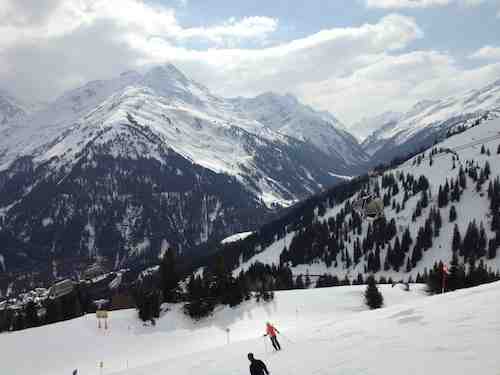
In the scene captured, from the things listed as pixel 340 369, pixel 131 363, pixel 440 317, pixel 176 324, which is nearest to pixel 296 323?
pixel 176 324

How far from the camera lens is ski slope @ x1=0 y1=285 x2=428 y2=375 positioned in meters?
70.4

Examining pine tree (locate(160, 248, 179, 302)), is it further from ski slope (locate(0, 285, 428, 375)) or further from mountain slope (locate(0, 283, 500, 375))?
mountain slope (locate(0, 283, 500, 375))

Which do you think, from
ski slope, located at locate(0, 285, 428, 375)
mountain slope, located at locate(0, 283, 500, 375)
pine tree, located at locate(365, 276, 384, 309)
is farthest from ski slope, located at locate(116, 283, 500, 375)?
pine tree, located at locate(365, 276, 384, 309)

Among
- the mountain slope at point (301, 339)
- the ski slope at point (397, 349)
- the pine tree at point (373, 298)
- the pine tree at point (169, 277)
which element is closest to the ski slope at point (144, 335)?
the mountain slope at point (301, 339)

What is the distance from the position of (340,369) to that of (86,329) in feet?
215

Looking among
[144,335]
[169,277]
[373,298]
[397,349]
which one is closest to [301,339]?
[397,349]

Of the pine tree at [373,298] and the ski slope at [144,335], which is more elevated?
the pine tree at [373,298]

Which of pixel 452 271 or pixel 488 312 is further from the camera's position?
pixel 452 271

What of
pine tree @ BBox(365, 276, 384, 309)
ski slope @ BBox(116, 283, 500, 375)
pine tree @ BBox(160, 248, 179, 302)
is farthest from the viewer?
pine tree @ BBox(160, 248, 179, 302)

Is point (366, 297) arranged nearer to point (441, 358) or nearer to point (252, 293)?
point (252, 293)

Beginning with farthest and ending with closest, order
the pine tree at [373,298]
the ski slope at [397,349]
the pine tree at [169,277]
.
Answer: the pine tree at [169,277] < the pine tree at [373,298] < the ski slope at [397,349]

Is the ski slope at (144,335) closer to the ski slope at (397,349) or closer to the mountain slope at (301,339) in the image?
the mountain slope at (301,339)

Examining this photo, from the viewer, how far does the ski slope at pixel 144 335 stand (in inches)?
2771

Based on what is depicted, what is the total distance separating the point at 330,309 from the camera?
3583 inches
